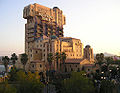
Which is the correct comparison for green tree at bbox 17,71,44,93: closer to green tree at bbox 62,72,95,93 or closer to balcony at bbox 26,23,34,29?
green tree at bbox 62,72,95,93

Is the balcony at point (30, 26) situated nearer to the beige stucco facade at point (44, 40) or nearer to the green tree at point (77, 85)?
the beige stucco facade at point (44, 40)

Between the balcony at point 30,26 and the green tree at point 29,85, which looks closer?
the green tree at point 29,85

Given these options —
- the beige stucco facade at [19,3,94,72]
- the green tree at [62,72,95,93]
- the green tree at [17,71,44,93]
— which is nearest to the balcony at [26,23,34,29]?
the beige stucco facade at [19,3,94,72]

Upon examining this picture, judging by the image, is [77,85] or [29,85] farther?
[29,85]

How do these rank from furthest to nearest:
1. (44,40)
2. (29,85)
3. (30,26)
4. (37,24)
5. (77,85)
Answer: (30,26) < (37,24) < (44,40) < (29,85) < (77,85)

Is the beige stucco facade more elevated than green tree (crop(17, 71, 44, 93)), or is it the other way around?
the beige stucco facade

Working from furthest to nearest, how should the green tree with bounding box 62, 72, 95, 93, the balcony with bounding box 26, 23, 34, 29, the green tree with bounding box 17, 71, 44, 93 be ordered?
the balcony with bounding box 26, 23, 34, 29, the green tree with bounding box 17, 71, 44, 93, the green tree with bounding box 62, 72, 95, 93

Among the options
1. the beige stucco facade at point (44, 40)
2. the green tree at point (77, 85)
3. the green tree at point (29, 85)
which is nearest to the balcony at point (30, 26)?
the beige stucco facade at point (44, 40)

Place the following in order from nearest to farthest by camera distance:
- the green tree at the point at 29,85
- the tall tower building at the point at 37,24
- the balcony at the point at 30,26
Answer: the green tree at the point at 29,85 → the tall tower building at the point at 37,24 → the balcony at the point at 30,26

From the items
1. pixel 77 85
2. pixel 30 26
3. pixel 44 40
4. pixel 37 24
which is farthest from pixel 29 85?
pixel 30 26

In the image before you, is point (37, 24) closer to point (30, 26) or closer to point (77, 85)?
point (30, 26)

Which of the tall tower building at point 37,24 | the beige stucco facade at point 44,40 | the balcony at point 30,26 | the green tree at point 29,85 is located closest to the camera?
the green tree at point 29,85

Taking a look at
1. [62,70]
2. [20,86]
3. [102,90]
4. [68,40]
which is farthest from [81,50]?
[20,86]

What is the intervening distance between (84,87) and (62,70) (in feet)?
192
